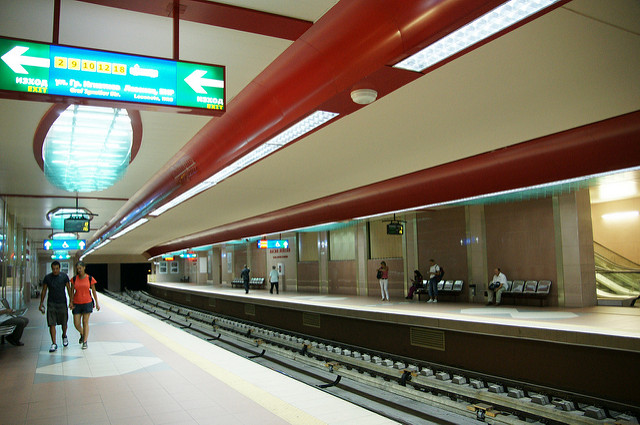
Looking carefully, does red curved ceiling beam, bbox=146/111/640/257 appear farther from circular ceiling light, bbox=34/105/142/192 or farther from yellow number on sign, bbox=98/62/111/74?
yellow number on sign, bbox=98/62/111/74

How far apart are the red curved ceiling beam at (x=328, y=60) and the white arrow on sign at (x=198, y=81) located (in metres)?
0.75

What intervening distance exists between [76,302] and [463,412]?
264 inches

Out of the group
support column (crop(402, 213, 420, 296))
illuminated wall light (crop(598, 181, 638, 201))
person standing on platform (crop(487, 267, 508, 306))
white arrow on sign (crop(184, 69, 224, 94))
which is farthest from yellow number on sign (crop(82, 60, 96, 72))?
support column (crop(402, 213, 420, 296))

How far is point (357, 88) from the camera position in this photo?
11.2 feet

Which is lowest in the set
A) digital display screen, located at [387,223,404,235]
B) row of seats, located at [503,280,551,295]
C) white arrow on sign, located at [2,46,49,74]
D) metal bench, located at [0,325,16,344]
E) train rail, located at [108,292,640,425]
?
train rail, located at [108,292,640,425]

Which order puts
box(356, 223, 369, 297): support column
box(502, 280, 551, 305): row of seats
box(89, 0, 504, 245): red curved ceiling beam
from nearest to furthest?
box(89, 0, 504, 245): red curved ceiling beam < box(502, 280, 551, 305): row of seats < box(356, 223, 369, 297): support column

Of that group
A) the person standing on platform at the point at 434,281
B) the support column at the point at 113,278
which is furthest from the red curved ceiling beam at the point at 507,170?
the support column at the point at 113,278

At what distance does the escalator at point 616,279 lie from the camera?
40.3ft

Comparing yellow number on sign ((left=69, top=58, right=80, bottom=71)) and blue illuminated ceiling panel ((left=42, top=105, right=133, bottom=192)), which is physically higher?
blue illuminated ceiling panel ((left=42, top=105, right=133, bottom=192))

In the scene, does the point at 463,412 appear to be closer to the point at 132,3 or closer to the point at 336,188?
the point at 336,188

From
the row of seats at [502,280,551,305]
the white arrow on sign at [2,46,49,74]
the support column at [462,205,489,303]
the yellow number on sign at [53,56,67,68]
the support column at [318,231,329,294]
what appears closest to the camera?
the white arrow on sign at [2,46,49,74]

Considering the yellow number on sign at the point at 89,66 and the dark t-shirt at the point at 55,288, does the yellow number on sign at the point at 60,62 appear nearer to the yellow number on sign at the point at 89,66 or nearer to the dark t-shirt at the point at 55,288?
the yellow number on sign at the point at 89,66

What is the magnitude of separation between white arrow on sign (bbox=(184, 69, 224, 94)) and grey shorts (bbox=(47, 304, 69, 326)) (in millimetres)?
6304

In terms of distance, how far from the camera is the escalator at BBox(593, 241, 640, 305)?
12273mm
